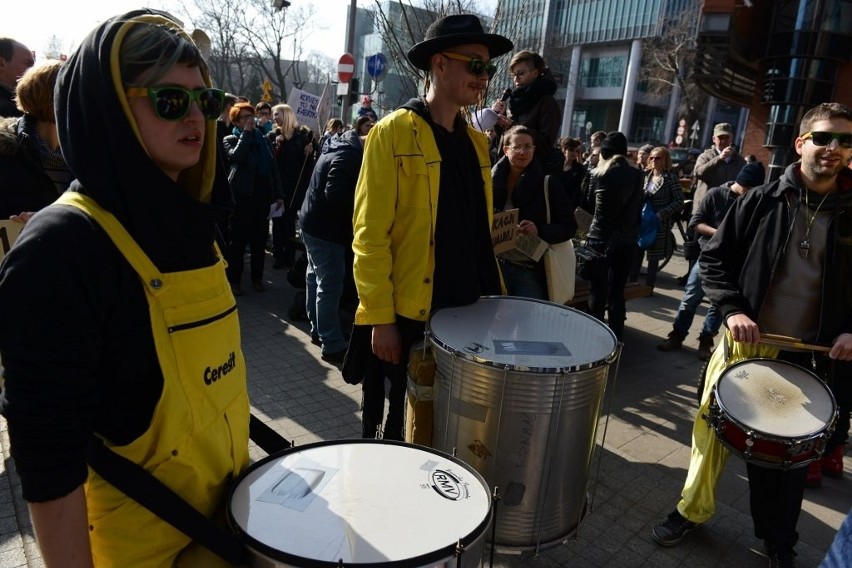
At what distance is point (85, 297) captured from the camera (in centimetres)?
113

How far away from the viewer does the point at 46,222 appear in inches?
44.5

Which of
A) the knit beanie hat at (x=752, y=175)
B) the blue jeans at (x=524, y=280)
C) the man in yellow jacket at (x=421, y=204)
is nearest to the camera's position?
the man in yellow jacket at (x=421, y=204)

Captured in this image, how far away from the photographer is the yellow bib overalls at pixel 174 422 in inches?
49.1

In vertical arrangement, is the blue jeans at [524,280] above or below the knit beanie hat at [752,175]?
below

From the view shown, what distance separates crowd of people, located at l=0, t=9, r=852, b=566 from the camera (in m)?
1.15

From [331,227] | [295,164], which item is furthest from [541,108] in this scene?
[295,164]

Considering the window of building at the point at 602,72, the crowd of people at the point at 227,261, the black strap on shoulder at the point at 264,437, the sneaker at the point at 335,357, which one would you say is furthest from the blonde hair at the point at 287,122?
the window of building at the point at 602,72

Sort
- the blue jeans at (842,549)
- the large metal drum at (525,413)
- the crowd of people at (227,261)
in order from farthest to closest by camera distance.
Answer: the large metal drum at (525,413) < the crowd of people at (227,261) < the blue jeans at (842,549)

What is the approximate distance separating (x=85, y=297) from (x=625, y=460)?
3.59m

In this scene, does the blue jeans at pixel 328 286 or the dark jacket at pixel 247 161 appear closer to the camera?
the blue jeans at pixel 328 286

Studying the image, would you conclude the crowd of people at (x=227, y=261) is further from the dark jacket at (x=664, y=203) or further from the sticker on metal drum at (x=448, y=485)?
the dark jacket at (x=664, y=203)

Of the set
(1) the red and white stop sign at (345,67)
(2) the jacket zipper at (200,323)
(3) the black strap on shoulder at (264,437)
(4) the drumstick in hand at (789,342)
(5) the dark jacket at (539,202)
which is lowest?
(3) the black strap on shoulder at (264,437)

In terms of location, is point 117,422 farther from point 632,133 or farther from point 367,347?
point 632,133

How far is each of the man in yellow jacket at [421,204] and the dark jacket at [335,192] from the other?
6.91 feet
